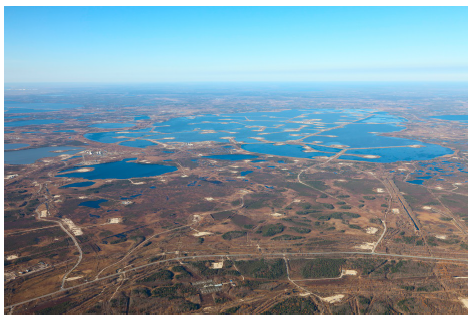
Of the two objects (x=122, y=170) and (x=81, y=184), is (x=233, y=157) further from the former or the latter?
(x=81, y=184)

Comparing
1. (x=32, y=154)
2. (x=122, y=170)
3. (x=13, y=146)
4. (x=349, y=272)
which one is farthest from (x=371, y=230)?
(x=13, y=146)

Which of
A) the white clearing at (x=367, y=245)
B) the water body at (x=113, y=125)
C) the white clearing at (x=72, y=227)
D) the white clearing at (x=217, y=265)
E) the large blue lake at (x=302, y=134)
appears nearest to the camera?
the white clearing at (x=217, y=265)

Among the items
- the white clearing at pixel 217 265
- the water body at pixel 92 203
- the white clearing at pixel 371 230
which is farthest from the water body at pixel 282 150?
the white clearing at pixel 217 265

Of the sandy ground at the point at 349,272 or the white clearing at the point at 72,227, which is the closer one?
the sandy ground at the point at 349,272

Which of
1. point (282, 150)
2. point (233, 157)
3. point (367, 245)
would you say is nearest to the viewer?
point (367, 245)

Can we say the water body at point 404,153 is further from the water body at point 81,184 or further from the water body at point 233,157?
the water body at point 81,184

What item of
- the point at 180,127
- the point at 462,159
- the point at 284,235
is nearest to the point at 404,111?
the point at 462,159
